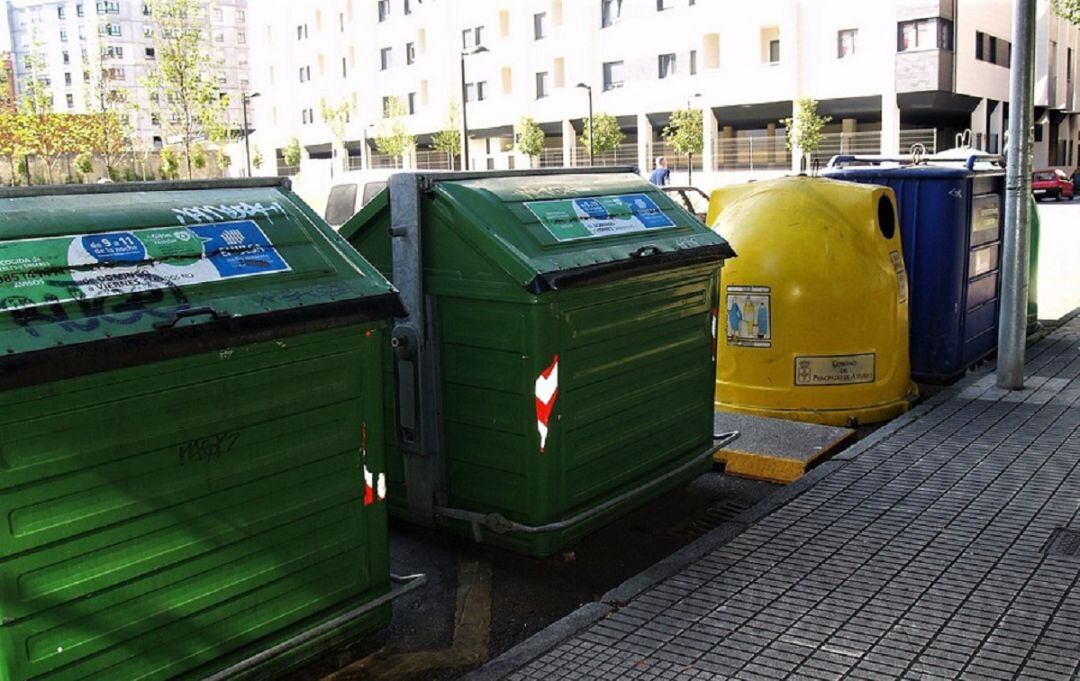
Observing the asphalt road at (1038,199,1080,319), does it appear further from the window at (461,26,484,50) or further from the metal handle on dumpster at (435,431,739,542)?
the window at (461,26,484,50)

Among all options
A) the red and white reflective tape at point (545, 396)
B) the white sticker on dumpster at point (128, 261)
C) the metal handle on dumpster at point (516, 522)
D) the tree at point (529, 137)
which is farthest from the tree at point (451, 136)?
the white sticker on dumpster at point (128, 261)

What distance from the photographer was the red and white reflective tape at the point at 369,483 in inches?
154

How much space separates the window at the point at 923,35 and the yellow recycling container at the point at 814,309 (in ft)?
112

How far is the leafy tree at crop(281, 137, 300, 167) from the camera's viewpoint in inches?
2628

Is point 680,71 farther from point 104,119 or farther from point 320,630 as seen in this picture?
point 320,630

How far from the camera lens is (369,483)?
13.0 ft

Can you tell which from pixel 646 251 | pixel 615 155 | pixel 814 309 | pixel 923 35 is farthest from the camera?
pixel 615 155

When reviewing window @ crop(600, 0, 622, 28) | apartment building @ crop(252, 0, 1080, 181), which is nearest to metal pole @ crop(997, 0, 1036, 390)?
apartment building @ crop(252, 0, 1080, 181)

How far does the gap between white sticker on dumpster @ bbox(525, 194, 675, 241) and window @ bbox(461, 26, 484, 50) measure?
163 feet

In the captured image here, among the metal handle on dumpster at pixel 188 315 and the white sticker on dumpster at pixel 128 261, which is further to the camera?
the metal handle on dumpster at pixel 188 315

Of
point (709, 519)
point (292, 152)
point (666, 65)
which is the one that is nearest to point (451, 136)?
point (666, 65)

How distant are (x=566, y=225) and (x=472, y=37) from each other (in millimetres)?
51045

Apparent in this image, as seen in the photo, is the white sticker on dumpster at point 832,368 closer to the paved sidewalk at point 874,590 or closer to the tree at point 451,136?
the paved sidewalk at point 874,590

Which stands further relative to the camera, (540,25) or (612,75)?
(540,25)
